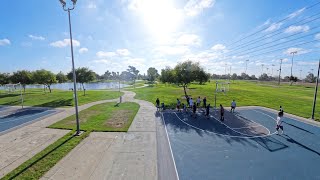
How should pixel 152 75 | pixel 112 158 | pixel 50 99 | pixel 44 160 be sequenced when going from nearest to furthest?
pixel 44 160
pixel 112 158
pixel 50 99
pixel 152 75

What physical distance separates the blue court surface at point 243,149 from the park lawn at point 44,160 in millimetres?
6611

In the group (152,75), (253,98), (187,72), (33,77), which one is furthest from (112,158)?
(152,75)

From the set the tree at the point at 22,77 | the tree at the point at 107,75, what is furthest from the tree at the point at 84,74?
the tree at the point at 107,75

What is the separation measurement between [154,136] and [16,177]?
8.28 metres

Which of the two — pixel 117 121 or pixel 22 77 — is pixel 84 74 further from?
pixel 117 121

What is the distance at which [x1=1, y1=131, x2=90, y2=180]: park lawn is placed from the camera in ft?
27.5

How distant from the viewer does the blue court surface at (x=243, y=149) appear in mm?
8781

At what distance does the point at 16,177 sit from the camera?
26.8 feet

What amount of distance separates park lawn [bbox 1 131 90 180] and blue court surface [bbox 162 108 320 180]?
6.61 metres

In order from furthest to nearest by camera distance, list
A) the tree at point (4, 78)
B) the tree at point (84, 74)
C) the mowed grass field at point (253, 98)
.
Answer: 1. the tree at point (4, 78)
2. the tree at point (84, 74)
3. the mowed grass field at point (253, 98)

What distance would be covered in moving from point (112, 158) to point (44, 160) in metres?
3.67

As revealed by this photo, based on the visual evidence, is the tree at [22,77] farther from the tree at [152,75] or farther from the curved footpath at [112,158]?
the tree at [152,75]

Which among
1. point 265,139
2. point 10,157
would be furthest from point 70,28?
point 265,139

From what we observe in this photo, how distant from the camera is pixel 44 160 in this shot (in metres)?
9.67
